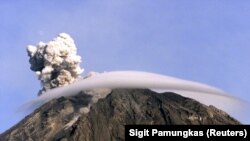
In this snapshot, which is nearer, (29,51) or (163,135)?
(163,135)

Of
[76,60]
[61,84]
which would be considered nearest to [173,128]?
[76,60]

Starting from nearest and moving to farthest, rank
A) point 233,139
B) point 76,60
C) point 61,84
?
point 233,139
point 76,60
point 61,84

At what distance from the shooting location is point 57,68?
609ft

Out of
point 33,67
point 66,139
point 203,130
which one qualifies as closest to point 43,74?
point 33,67

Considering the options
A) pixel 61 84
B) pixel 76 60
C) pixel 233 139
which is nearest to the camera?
pixel 233 139

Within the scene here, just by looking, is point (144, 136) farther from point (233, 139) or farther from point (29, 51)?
point (29, 51)

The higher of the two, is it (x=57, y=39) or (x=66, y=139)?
(x=57, y=39)

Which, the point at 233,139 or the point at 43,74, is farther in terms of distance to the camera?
the point at 43,74

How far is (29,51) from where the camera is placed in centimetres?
19088

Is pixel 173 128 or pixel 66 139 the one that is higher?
pixel 173 128

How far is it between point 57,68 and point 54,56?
4339 millimetres

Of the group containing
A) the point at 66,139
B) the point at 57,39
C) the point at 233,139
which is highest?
the point at 57,39

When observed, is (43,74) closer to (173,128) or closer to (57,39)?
(57,39)

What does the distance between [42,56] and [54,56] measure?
166 inches
